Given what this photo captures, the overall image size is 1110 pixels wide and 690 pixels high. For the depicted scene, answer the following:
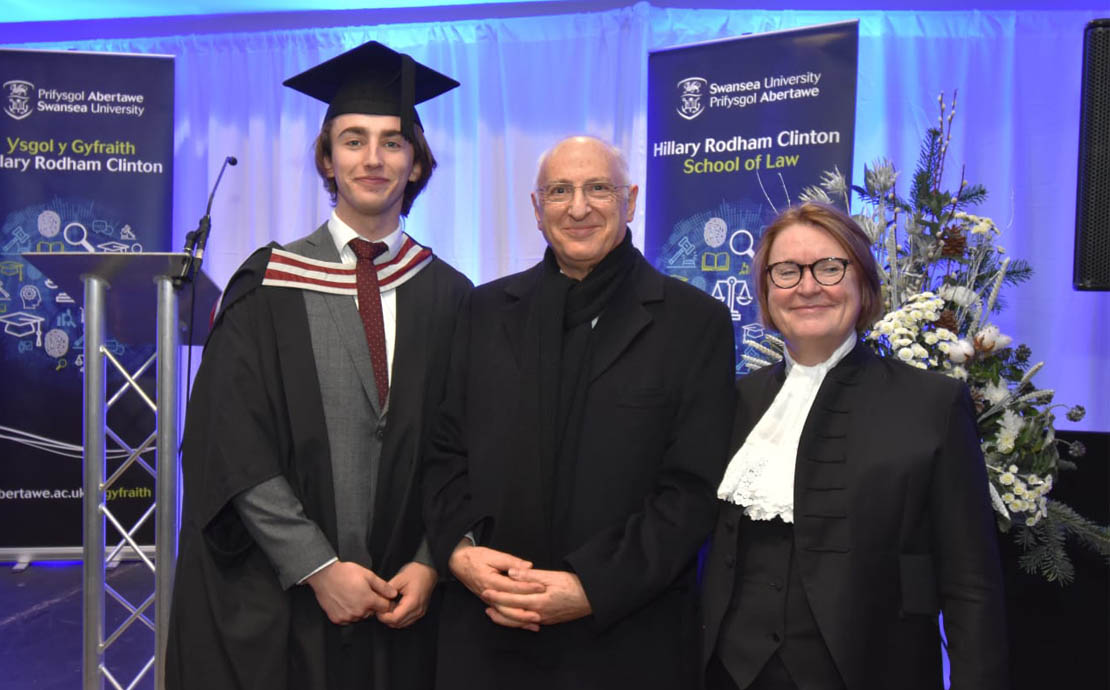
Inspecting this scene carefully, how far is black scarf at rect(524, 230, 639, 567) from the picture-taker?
6.37ft

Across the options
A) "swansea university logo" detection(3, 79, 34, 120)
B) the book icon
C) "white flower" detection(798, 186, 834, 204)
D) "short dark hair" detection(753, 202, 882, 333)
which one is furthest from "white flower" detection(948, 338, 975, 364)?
"swansea university logo" detection(3, 79, 34, 120)

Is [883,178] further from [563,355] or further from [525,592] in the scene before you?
[525,592]

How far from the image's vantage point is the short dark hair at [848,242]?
1785 mm

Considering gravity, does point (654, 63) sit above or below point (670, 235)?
above

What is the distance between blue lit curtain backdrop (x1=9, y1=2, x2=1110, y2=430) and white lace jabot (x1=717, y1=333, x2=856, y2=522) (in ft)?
11.3

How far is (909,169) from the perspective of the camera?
554cm

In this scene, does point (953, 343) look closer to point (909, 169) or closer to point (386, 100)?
point (386, 100)

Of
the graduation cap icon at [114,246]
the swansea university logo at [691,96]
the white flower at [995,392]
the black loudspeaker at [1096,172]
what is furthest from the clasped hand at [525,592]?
the graduation cap icon at [114,246]

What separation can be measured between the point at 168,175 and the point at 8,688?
128 inches

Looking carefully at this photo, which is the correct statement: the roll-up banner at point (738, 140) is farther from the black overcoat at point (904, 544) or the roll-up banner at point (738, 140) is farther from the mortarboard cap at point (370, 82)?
the black overcoat at point (904, 544)

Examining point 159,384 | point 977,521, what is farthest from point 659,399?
point 159,384

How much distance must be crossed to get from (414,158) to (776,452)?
130 cm

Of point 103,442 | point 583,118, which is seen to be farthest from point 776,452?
point 583,118

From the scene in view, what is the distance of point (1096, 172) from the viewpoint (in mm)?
2047
